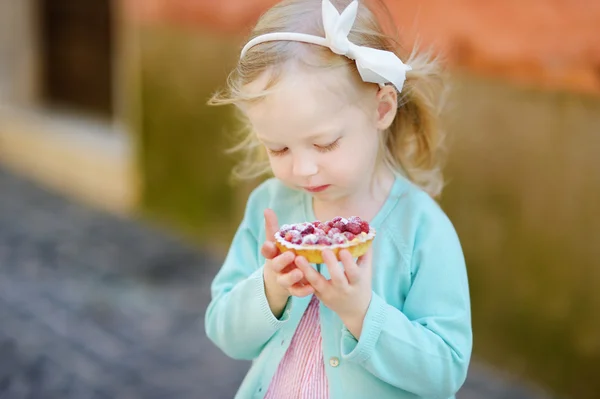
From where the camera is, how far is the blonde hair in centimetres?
169

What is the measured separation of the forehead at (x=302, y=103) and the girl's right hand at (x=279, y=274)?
0.20m

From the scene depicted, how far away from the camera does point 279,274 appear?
1680 mm

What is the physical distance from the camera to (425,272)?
5.78ft

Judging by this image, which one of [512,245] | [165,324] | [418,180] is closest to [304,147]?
[418,180]

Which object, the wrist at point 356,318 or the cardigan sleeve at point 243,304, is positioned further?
the cardigan sleeve at point 243,304

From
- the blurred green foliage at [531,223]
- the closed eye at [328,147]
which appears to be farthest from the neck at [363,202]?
the blurred green foliage at [531,223]

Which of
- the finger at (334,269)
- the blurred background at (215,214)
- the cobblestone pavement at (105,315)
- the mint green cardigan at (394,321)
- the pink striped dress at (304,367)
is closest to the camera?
the finger at (334,269)

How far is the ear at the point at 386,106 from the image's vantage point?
1.77 metres

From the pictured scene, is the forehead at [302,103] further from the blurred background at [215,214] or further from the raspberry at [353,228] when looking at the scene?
the blurred background at [215,214]

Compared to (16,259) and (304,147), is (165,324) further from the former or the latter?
(304,147)

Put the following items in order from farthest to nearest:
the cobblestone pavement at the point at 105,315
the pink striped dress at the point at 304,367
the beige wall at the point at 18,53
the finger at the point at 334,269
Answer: the beige wall at the point at 18,53, the cobblestone pavement at the point at 105,315, the pink striped dress at the point at 304,367, the finger at the point at 334,269

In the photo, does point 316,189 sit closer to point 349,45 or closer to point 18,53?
point 349,45

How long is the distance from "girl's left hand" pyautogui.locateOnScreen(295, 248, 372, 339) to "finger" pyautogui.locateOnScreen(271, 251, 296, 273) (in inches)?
0.6

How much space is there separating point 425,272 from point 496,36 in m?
2.18
